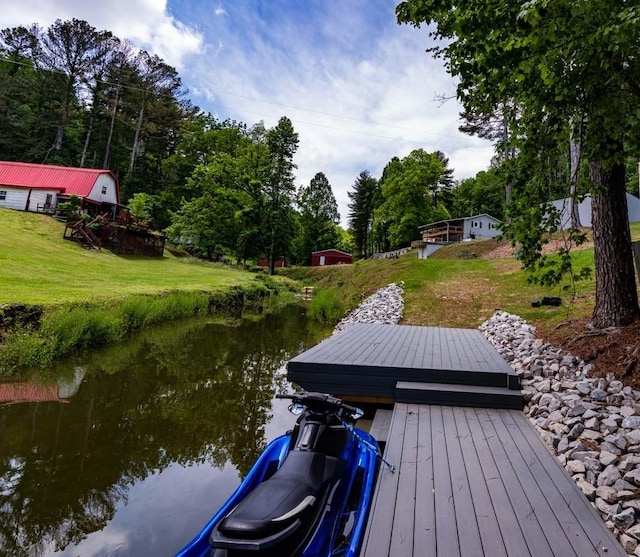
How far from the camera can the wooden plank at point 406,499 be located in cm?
179

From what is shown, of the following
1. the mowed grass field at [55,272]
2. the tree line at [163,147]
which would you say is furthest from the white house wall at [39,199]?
the tree line at [163,147]

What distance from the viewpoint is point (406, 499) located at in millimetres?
2205

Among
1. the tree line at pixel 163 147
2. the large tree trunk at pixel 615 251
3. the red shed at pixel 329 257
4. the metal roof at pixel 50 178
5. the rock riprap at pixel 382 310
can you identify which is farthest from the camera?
the red shed at pixel 329 257

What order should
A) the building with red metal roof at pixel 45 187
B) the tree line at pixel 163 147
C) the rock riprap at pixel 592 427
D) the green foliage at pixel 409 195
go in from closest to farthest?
the rock riprap at pixel 592 427 → the building with red metal roof at pixel 45 187 → the tree line at pixel 163 147 → the green foliage at pixel 409 195

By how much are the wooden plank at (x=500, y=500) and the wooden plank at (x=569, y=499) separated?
0.24 m

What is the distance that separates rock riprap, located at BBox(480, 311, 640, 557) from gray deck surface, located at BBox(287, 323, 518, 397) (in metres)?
0.39

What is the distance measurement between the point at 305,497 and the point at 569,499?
1614 millimetres

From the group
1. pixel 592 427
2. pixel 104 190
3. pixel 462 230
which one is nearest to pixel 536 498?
pixel 592 427

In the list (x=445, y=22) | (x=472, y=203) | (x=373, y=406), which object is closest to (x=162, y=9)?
(x=445, y=22)

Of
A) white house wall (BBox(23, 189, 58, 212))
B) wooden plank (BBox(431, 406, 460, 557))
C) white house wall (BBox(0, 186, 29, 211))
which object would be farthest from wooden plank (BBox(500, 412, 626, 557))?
white house wall (BBox(0, 186, 29, 211))

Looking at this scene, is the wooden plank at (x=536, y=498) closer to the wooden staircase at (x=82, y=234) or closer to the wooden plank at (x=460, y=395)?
the wooden plank at (x=460, y=395)

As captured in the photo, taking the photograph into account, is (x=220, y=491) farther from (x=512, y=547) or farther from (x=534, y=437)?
(x=534, y=437)

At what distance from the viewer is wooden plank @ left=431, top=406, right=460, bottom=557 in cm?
179

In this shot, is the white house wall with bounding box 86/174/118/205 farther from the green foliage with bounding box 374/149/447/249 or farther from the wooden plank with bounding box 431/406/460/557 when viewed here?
the wooden plank with bounding box 431/406/460/557
